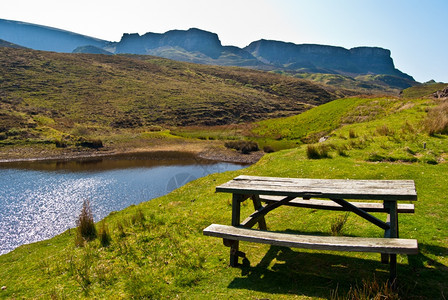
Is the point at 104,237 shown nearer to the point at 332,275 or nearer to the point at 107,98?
the point at 332,275

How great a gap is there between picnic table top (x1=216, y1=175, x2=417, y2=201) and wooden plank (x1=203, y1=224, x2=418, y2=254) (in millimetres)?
792

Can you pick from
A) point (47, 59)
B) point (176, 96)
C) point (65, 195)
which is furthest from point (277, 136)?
point (47, 59)

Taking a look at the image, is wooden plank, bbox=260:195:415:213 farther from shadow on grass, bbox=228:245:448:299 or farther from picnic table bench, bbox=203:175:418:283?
Result: shadow on grass, bbox=228:245:448:299

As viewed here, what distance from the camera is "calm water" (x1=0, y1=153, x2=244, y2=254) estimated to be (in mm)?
18438

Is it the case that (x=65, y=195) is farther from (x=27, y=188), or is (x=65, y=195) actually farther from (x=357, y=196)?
(x=357, y=196)

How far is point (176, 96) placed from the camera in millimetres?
87875

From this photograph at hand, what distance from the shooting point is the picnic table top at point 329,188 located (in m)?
5.48

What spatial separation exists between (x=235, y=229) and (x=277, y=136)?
152 ft

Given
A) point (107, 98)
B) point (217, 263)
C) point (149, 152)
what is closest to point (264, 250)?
point (217, 263)

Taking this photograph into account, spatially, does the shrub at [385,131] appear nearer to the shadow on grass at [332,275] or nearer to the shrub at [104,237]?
the shadow on grass at [332,275]

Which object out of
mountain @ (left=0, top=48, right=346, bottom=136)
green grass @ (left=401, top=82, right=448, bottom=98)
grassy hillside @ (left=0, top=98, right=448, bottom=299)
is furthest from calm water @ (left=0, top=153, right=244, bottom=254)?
green grass @ (left=401, top=82, right=448, bottom=98)

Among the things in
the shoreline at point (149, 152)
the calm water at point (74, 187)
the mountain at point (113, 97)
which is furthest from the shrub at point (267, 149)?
the mountain at point (113, 97)

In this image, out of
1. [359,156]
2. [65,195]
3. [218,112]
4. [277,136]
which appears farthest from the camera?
[218,112]

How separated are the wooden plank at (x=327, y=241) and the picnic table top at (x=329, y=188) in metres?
0.79
